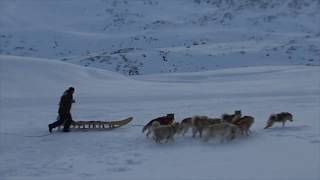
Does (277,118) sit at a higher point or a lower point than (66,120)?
higher

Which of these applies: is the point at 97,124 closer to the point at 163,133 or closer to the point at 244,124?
the point at 163,133

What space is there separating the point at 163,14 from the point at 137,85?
2788 centimetres

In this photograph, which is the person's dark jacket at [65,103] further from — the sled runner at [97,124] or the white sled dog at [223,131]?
the white sled dog at [223,131]

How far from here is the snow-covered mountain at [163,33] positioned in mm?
32281

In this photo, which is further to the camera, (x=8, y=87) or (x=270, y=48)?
(x=270, y=48)

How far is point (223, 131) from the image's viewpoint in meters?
8.44

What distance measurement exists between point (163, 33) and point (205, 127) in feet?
108

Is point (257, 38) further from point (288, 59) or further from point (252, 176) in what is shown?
point (252, 176)

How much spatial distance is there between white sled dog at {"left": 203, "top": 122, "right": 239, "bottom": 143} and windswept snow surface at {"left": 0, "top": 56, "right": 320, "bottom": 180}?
116 millimetres

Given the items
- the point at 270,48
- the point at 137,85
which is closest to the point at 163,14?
the point at 270,48

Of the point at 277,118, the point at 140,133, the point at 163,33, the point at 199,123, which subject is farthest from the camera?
the point at 163,33

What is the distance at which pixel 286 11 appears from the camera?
44.1m

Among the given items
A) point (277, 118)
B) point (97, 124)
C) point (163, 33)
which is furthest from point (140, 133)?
point (163, 33)

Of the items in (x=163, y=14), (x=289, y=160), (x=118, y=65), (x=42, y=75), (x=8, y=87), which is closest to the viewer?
(x=289, y=160)
